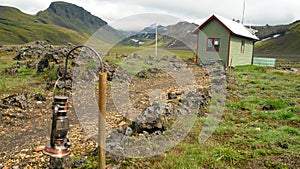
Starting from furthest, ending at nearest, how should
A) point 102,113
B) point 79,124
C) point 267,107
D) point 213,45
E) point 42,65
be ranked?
1. point 213,45
2. point 42,65
3. point 267,107
4. point 79,124
5. point 102,113

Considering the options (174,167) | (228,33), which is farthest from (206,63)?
(174,167)

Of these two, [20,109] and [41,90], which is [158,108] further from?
[41,90]

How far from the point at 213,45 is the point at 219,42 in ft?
1.99

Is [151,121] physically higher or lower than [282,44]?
lower

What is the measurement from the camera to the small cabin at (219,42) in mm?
21391

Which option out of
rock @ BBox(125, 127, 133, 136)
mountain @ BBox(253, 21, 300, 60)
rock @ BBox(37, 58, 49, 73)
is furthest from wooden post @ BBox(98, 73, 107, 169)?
mountain @ BBox(253, 21, 300, 60)

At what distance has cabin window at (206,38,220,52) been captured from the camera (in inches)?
869

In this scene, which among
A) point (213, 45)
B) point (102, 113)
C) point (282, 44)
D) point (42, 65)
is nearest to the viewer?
point (102, 113)

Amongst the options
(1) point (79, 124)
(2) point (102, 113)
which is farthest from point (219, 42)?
(2) point (102, 113)

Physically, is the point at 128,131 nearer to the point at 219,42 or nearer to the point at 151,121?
the point at 151,121

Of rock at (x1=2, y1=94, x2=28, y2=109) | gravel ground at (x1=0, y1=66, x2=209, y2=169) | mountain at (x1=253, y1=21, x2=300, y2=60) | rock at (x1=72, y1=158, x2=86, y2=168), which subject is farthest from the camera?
mountain at (x1=253, y1=21, x2=300, y2=60)

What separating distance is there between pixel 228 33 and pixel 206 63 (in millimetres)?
3245

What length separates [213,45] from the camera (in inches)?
878

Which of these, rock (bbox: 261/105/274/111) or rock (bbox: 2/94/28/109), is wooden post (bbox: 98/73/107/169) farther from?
rock (bbox: 261/105/274/111)
